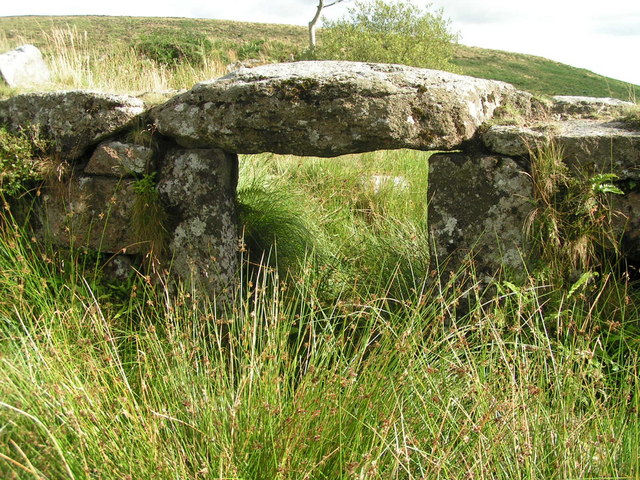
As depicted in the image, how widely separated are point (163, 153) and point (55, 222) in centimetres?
85

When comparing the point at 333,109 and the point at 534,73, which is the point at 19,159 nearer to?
the point at 333,109

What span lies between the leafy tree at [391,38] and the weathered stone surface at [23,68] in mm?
11990

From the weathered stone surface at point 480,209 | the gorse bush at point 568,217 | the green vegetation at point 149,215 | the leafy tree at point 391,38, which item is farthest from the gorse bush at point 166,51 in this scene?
the gorse bush at point 568,217

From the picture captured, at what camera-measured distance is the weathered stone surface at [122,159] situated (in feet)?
12.0

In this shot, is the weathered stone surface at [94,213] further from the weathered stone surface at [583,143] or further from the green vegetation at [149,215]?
the weathered stone surface at [583,143]

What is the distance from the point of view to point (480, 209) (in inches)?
130

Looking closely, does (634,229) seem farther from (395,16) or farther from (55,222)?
(395,16)

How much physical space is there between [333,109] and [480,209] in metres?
0.98

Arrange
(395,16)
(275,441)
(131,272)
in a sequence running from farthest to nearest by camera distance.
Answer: (395,16), (131,272), (275,441)

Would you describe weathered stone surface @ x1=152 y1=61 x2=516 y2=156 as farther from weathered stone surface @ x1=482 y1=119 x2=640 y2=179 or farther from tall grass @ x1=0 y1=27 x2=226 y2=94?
tall grass @ x1=0 y1=27 x2=226 y2=94

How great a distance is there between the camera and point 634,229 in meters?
3.12

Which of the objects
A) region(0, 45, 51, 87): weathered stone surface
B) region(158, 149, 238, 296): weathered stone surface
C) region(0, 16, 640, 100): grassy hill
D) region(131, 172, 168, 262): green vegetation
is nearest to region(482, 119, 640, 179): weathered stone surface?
region(158, 149, 238, 296): weathered stone surface

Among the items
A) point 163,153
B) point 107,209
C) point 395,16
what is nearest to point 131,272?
point 107,209

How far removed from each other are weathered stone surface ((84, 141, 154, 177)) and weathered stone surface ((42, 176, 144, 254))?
7cm
